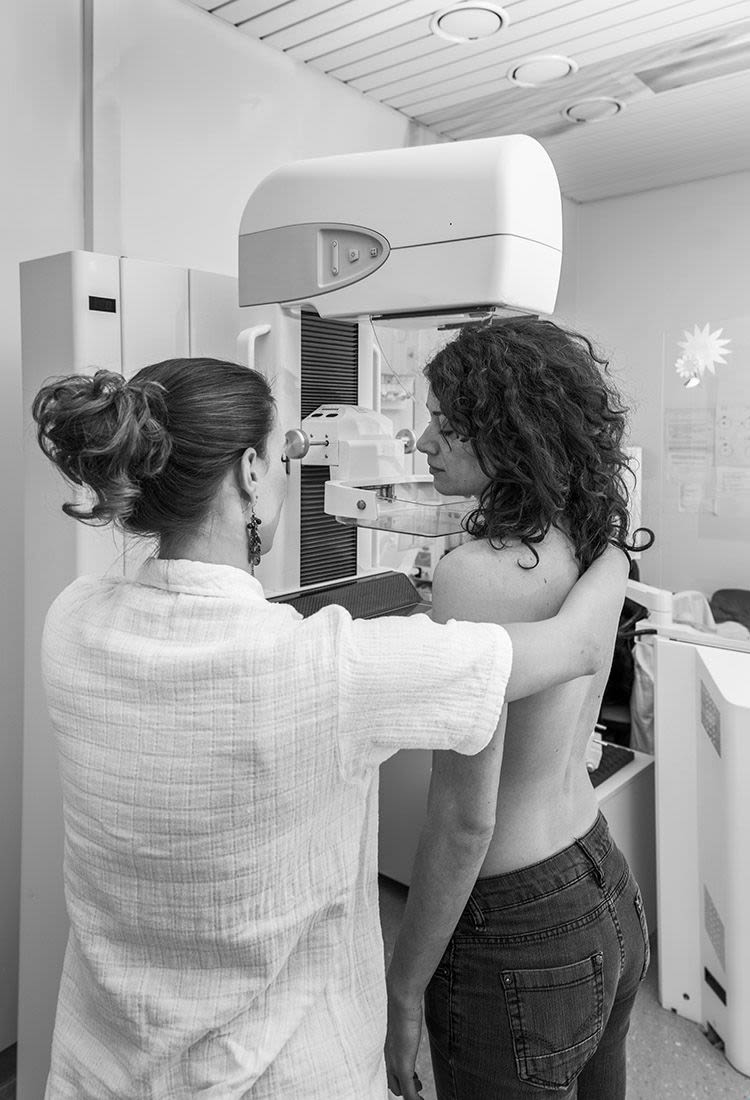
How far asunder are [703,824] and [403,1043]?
3.83 feet

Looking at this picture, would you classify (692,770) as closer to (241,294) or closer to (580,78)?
(241,294)

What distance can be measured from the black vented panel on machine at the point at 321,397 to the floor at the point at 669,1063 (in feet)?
3.79

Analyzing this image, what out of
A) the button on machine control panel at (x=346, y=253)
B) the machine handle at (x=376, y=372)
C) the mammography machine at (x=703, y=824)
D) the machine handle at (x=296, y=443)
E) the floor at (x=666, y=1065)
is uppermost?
the button on machine control panel at (x=346, y=253)

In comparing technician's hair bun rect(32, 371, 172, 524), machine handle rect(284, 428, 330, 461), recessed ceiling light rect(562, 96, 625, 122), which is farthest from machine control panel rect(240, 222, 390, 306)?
recessed ceiling light rect(562, 96, 625, 122)

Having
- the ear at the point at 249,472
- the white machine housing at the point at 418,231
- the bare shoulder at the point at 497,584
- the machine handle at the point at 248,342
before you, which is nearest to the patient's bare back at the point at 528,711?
the bare shoulder at the point at 497,584

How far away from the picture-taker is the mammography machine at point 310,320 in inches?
48.3

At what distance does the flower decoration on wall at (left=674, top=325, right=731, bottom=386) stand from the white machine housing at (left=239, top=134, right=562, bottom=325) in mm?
1412

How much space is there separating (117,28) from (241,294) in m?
0.98

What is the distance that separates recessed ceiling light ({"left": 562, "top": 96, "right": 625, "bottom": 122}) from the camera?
2.69 meters

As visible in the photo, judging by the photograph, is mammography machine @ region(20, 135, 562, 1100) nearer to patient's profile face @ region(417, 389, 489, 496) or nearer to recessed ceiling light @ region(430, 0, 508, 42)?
patient's profile face @ region(417, 389, 489, 496)

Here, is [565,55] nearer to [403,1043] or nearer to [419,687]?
[419,687]

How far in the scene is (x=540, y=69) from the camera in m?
2.50

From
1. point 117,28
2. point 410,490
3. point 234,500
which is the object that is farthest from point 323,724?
point 117,28

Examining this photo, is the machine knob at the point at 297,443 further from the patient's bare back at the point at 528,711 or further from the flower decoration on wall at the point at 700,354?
the flower decoration on wall at the point at 700,354
